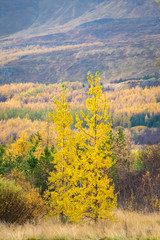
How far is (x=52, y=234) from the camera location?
32.4ft

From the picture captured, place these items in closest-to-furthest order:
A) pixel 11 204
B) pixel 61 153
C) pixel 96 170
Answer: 1. pixel 11 204
2. pixel 96 170
3. pixel 61 153

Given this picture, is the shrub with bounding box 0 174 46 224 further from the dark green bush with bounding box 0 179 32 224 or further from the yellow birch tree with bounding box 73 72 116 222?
the yellow birch tree with bounding box 73 72 116 222

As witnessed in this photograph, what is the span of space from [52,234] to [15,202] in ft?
10.1

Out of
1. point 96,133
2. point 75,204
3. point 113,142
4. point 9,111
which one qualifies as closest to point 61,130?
point 96,133

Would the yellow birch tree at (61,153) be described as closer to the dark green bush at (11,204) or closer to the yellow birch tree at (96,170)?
the yellow birch tree at (96,170)

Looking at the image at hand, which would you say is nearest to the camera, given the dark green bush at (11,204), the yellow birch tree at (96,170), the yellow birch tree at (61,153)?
the dark green bush at (11,204)

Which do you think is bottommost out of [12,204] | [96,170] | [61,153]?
[12,204]

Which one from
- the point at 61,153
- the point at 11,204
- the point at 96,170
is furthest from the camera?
the point at 61,153

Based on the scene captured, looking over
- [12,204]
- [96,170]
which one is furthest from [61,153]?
[12,204]

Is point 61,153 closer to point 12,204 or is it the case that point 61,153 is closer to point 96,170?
point 96,170

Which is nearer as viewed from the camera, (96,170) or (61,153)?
(96,170)

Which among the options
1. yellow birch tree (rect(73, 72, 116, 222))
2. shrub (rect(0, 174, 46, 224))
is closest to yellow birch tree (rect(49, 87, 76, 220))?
yellow birch tree (rect(73, 72, 116, 222))

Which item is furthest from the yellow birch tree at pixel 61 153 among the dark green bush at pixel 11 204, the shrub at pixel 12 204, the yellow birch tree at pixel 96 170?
the dark green bush at pixel 11 204

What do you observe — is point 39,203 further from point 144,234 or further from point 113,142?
point 113,142
